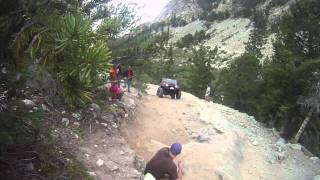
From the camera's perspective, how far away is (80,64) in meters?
8.16

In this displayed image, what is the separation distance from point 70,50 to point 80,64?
0.28 meters

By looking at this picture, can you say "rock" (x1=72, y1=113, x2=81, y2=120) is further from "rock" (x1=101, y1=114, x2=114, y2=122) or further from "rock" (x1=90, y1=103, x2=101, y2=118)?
"rock" (x1=101, y1=114, x2=114, y2=122)

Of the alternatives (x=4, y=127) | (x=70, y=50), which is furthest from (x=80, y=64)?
(x=4, y=127)

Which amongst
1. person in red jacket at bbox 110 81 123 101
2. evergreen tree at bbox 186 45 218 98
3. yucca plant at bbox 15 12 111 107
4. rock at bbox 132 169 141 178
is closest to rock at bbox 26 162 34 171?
yucca plant at bbox 15 12 111 107

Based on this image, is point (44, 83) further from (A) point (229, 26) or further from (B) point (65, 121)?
(A) point (229, 26)

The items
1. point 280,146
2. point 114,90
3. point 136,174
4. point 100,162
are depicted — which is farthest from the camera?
point 280,146

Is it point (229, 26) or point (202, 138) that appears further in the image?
point (229, 26)

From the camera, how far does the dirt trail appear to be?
14.9 meters

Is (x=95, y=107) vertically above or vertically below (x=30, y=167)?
above

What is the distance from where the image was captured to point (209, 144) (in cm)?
1655

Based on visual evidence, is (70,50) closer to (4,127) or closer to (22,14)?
(22,14)

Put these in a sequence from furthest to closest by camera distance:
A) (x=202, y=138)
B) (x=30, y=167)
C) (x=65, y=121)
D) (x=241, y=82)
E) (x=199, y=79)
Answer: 1. (x=199, y=79)
2. (x=241, y=82)
3. (x=202, y=138)
4. (x=65, y=121)
5. (x=30, y=167)

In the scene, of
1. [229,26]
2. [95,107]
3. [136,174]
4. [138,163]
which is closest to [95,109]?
[95,107]

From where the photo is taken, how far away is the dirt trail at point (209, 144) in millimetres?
14914
